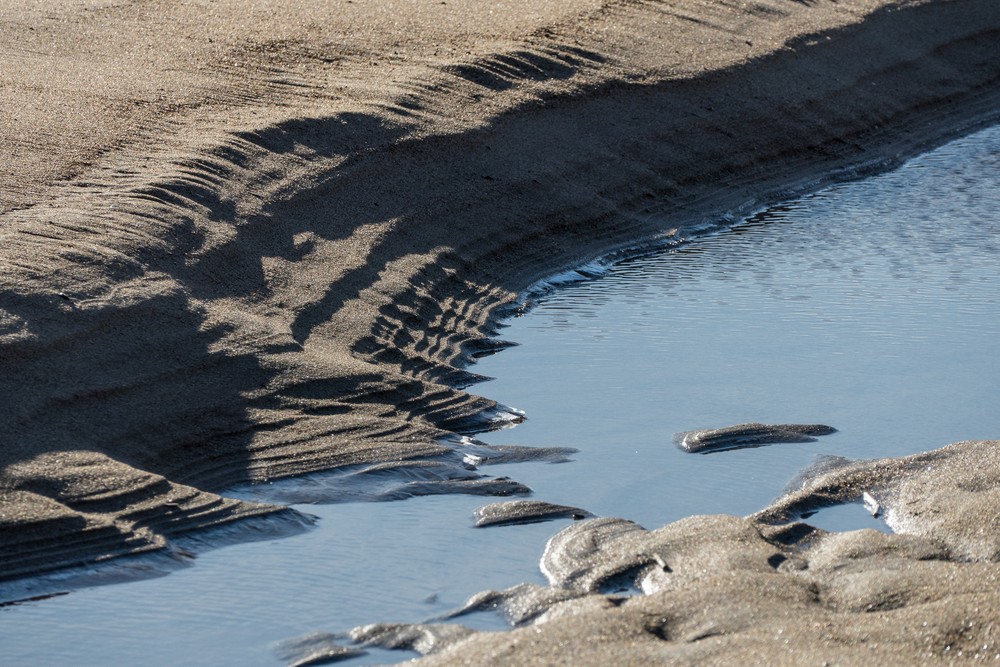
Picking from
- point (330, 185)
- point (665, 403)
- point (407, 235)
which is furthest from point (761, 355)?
point (330, 185)

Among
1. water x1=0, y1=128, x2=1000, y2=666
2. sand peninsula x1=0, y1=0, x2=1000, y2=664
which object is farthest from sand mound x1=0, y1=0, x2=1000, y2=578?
water x1=0, y1=128, x2=1000, y2=666

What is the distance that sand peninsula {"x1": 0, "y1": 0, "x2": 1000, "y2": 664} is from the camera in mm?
3830

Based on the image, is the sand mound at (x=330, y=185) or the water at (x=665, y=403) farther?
the sand mound at (x=330, y=185)

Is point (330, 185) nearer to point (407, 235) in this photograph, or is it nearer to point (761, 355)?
point (407, 235)

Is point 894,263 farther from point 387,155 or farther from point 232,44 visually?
point 232,44

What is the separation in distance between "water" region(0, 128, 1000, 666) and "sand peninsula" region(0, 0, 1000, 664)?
0.21 m

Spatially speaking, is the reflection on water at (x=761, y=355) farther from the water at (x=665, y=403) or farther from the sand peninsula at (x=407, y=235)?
the sand peninsula at (x=407, y=235)

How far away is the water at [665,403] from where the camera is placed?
3.77 meters

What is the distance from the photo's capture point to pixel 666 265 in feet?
23.1

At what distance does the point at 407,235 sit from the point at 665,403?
1.75 metres

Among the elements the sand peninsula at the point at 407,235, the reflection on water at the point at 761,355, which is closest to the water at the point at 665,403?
the reflection on water at the point at 761,355

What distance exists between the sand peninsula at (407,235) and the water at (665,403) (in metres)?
0.21

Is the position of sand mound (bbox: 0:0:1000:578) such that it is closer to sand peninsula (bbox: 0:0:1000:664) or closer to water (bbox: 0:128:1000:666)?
sand peninsula (bbox: 0:0:1000:664)

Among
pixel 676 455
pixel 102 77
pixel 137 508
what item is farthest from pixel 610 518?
pixel 102 77
